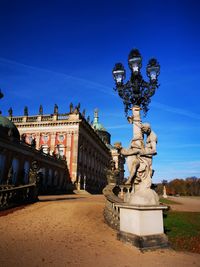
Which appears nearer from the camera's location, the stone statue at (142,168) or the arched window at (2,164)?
the stone statue at (142,168)

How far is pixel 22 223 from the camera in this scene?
9523 millimetres

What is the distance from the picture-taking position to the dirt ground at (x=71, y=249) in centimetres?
513

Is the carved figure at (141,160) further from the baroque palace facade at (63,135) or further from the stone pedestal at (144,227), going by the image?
the baroque palace facade at (63,135)

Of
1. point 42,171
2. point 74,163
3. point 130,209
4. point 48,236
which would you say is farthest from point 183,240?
point 74,163

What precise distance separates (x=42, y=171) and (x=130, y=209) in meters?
29.9

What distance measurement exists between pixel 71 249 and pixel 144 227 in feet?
6.64

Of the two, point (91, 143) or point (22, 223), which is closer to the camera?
point (22, 223)

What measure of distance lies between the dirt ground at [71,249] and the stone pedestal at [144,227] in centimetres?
20

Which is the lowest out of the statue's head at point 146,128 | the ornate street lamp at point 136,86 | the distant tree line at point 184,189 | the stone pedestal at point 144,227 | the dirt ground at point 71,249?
the distant tree line at point 184,189

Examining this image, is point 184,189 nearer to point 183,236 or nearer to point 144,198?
Result: point 183,236

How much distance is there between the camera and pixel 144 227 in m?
6.27

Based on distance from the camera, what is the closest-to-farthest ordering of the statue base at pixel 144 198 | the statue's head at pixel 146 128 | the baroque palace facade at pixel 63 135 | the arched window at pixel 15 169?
the statue base at pixel 144 198 → the statue's head at pixel 146 128 → the arched window at pixel 15 169 → the baroque palace facade at pixel 63 135

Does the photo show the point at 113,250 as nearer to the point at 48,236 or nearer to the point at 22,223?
the point at 48,236

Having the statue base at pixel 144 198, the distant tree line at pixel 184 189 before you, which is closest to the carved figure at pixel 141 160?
the statue base at pixel 144 198
